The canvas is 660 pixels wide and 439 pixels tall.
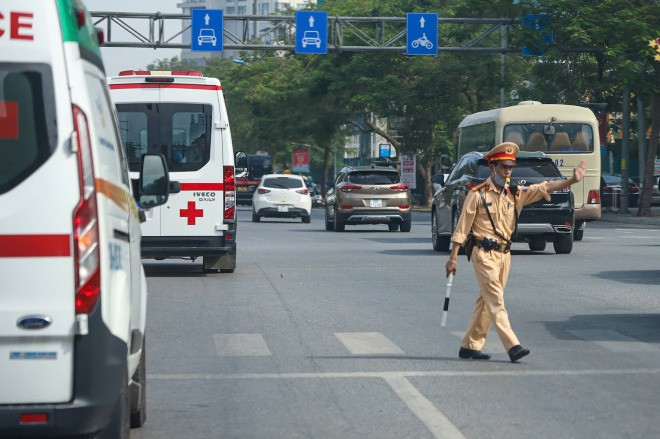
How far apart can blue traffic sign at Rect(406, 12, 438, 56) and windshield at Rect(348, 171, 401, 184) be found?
12.9 meters

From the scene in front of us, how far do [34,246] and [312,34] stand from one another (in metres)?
43.4

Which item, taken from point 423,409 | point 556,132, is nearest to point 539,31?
point 556,132

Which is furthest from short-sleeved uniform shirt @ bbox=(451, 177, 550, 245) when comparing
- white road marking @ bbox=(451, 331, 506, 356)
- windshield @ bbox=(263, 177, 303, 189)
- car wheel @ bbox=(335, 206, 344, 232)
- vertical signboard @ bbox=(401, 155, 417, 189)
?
vertical signboard @ bbox=(401, 155, 417, 189)

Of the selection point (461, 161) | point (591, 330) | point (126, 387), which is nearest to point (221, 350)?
point (591, 330)

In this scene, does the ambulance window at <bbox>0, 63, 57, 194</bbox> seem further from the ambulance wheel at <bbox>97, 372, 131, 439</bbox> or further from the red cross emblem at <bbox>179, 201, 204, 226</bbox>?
the red cross emblem at <bbox>179, 201, 204, 226</bbox>

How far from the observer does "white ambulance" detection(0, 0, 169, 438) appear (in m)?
5.54

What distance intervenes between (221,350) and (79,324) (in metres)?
5.97

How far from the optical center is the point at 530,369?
1040 cm

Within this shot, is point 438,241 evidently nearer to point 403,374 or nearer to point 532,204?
point 532,204

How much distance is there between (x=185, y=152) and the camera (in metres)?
18.7

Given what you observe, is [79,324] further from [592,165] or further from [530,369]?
[592,165]

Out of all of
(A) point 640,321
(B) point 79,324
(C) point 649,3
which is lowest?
(A) point 640,321

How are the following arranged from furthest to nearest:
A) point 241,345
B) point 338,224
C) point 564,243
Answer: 1. point 338,224
2. point 564,243
3. point 241,345

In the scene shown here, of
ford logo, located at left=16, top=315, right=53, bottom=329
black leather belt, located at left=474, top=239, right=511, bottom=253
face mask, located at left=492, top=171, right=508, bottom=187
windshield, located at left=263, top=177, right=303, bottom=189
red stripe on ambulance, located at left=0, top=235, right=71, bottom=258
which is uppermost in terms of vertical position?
face mask, located at left=492, top=171, right=508, bottom=187
